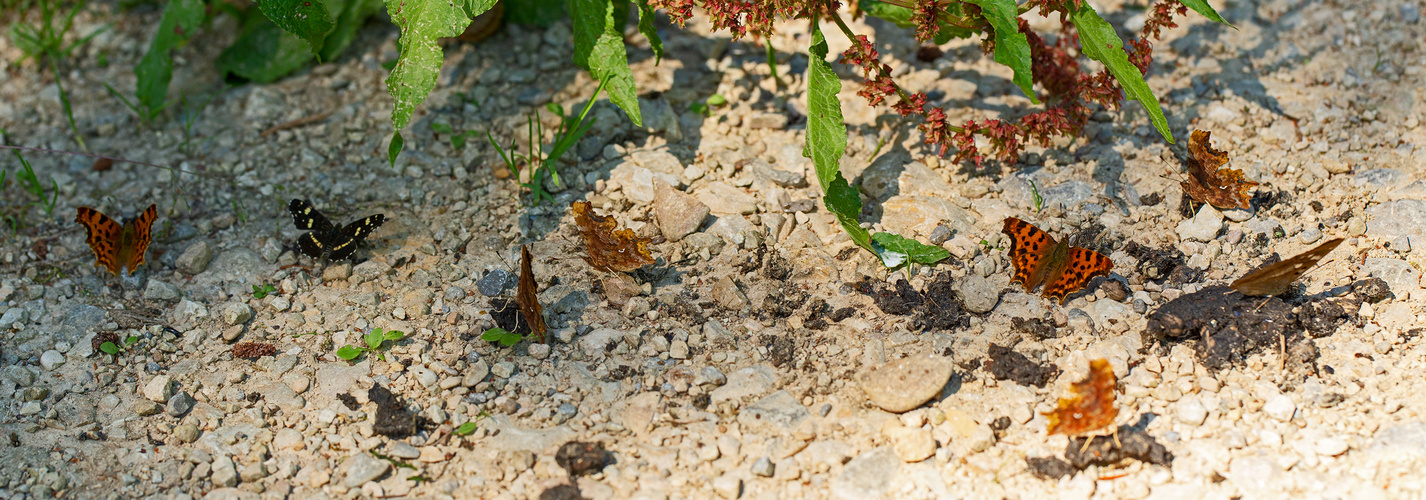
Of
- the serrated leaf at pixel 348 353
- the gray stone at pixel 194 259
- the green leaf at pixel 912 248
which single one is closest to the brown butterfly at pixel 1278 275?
the green leaf at pixel 912 248

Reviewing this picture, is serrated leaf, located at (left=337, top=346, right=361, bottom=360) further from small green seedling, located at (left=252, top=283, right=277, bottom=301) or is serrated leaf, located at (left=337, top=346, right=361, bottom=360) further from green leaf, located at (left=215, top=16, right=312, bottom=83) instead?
green leaf, located at (left=215, top=16, right=312, bottom=83)

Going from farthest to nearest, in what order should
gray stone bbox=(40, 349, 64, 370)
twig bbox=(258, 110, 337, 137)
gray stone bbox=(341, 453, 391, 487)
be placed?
1. twig bbox=(258, 110, 337, 137)
2. gray stone bbox=(40, 349, 64, 370)
3. gray stone bbox=(341, 453, 391, 487)

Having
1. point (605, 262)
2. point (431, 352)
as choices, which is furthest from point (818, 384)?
point (431, 352)

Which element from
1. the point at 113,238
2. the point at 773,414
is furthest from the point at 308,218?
the point at 773,414

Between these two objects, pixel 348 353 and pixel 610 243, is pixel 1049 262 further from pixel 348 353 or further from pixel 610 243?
pixel 348 353

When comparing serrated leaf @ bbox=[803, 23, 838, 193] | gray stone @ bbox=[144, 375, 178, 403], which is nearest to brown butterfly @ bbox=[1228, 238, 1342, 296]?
serrated leaf @ bbox=[803, 23, 838, 193]

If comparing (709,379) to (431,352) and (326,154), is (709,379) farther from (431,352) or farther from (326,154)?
(326,154)

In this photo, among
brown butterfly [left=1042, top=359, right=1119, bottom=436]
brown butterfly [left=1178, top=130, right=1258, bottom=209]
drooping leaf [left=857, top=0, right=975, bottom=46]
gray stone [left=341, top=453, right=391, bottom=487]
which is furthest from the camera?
drooping leaf [left=857, top=0, right=975, bottom=46]
